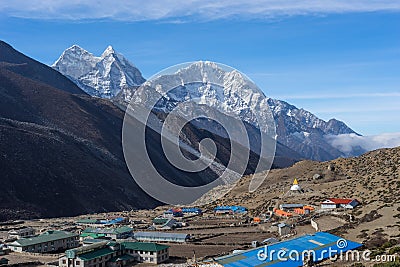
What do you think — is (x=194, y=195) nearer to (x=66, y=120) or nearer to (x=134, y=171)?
(x=134, y=171)

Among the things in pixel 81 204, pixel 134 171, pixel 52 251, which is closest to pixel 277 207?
pixel 52 251

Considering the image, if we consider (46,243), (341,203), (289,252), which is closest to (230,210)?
(341,203)

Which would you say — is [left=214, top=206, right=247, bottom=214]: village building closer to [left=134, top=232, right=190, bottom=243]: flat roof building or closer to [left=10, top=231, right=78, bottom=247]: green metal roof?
[left=134, top=232, right=190, bottom=243]: flat roof building

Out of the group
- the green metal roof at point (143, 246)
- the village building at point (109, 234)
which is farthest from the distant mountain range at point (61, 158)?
the green metal roof at point (143, 246)

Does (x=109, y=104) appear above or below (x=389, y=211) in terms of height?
above

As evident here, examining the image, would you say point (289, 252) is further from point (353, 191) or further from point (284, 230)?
point (353, 191)

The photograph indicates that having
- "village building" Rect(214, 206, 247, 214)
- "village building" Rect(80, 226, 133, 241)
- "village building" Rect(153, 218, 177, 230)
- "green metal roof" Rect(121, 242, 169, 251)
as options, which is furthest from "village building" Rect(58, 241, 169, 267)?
"village building" Rect(214, 206, 247, 214)
